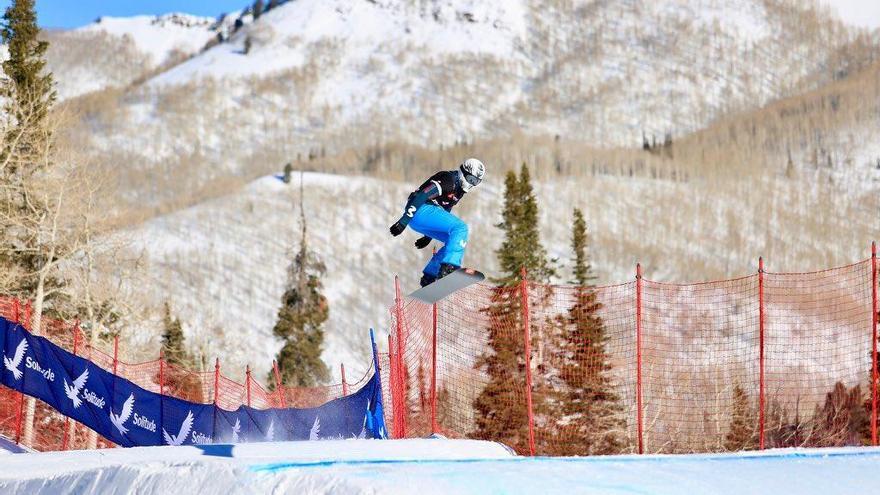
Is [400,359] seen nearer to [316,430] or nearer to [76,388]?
[316,430]

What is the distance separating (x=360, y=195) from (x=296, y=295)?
122 meters

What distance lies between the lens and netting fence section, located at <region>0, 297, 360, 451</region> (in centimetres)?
1662

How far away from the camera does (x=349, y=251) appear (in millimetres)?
155000

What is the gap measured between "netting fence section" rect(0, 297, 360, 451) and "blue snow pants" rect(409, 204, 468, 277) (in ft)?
8.74

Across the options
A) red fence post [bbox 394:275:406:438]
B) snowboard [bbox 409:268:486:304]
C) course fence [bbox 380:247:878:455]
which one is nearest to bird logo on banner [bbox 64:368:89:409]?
course fence [bbox 380:247:878:455]

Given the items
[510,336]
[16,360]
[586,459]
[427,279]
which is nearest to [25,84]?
[510,336]

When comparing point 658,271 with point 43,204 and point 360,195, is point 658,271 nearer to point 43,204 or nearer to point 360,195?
point 360,195

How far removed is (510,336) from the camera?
2598 cm

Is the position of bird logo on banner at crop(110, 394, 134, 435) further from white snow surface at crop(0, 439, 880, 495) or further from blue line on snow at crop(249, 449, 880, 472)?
blue line on snow at crop(249, 449, 880, 472)

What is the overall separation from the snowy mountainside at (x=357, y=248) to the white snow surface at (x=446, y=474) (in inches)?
3668

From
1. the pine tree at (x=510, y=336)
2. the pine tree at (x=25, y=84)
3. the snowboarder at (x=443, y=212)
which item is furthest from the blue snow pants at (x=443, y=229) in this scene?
the pine tree at (x=25, y=84)

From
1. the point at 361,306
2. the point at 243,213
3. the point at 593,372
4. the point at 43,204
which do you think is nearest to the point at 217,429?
the point at 593,372

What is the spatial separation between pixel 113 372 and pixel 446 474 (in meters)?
11.9

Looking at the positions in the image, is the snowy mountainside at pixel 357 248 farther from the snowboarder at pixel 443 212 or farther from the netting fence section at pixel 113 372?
the snowboarder at pixel 443 212
